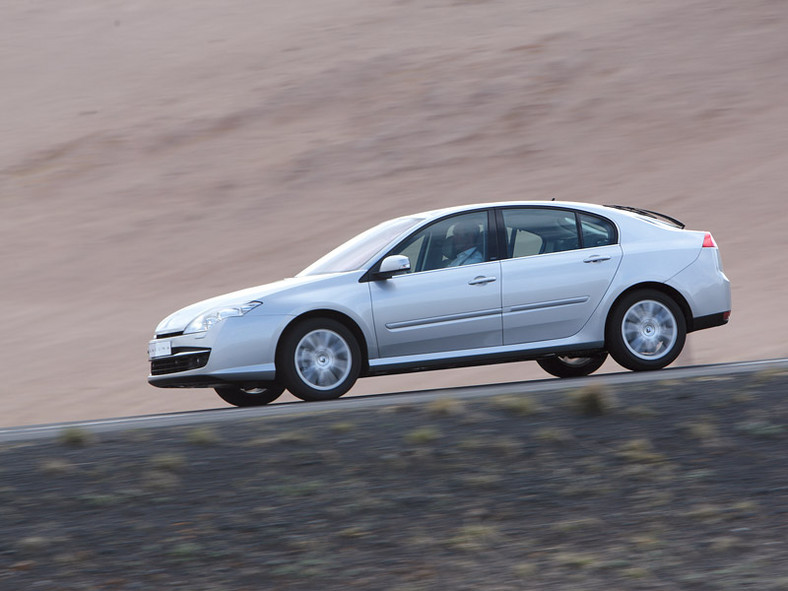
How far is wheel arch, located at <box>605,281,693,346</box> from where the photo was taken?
995cm

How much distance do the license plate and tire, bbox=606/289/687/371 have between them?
349 centimetres

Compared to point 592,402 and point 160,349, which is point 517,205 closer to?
point 160,349

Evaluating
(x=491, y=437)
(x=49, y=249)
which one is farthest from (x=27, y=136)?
(x=491, y=437)

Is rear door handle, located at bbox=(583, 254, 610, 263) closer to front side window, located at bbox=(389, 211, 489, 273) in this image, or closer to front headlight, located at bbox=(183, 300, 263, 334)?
front side window, located at bbox=(389, 211, 489, 273)

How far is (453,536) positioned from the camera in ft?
17.5

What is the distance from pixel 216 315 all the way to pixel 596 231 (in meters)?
3.17

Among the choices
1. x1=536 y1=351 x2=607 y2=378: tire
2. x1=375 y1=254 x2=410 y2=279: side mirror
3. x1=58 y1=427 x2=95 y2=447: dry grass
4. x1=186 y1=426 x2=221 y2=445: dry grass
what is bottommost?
x1=536 y1=351 x2=607 y2=378: tire

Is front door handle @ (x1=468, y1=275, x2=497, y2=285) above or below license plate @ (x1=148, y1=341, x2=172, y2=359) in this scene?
above

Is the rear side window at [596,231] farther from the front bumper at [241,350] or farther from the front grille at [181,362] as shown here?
the front grille at [181,362]

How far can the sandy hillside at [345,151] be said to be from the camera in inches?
685

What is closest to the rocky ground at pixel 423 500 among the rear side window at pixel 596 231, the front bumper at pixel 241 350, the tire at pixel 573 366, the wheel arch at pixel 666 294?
the front bumper at pixel 241 350

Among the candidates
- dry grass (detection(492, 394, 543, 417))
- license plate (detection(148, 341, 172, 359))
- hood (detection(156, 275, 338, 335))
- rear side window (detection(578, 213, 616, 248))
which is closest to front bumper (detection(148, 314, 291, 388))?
hood (detection(156, 275, 338, 335))

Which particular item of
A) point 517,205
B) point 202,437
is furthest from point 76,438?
point 517,205

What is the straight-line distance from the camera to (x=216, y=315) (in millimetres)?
9320
